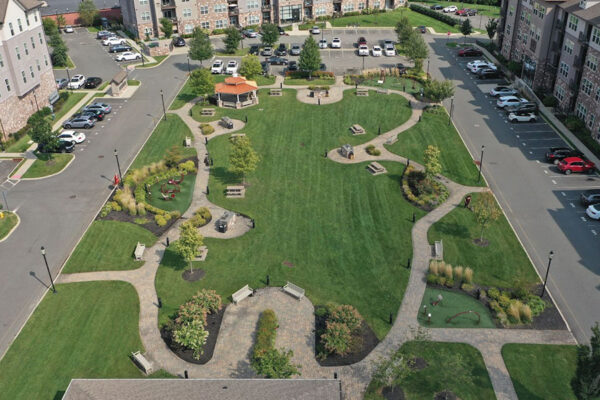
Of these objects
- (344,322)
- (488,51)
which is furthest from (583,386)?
(488,51)

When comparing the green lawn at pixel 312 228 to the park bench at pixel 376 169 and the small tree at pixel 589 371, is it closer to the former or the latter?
the park bench at pixel 376 169

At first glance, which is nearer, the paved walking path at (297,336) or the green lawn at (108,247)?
the paved walking path at (297,336)

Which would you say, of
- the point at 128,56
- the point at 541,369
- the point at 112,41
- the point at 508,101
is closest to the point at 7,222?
the point at 541,369

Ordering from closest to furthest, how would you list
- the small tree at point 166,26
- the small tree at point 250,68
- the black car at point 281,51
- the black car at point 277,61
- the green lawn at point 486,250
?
the green lawn at point 486,250
the small tree at point 250,68
the black car at point 277,61
the black car at point 281,51
the small tree at point 166,26

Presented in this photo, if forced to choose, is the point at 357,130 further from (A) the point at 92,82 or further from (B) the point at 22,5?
(B) the point at 22,5

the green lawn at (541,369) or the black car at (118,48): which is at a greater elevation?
the black car at (118,48)

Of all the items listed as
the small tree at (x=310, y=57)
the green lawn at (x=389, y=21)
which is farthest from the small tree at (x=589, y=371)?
the green lawn at (x=389, y=21)

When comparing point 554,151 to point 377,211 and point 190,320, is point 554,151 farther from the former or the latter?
point 190,320
